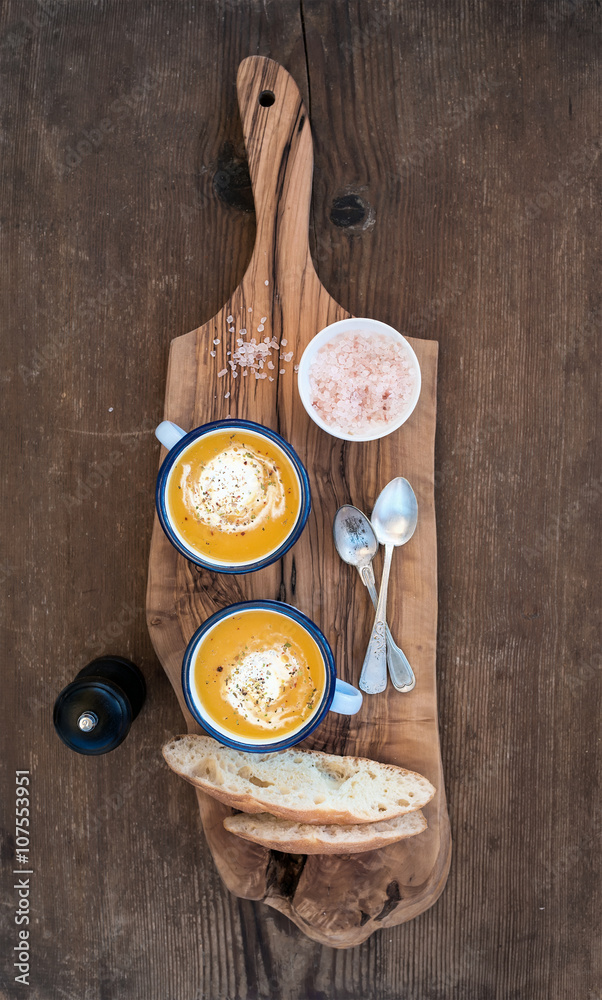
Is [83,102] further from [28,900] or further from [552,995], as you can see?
[552,995]

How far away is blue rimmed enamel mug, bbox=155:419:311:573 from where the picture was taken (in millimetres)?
1160

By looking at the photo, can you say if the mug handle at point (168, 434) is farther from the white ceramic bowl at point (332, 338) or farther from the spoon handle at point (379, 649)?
the spoon handle at point (379, 649)

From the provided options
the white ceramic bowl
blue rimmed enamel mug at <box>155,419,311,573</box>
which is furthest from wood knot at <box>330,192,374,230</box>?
blue rimmed enamel mug at <box>155,419,311,573</box>

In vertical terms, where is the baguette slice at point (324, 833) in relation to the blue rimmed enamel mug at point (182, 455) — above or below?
below

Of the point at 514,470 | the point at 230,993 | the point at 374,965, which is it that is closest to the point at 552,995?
the point at 374,965

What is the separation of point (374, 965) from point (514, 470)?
124cm

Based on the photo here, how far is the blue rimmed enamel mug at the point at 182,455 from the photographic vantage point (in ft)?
3.81

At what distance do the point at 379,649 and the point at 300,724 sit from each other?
0.22 meters

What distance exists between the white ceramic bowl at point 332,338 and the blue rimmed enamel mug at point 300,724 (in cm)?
36

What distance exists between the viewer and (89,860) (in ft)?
4.92

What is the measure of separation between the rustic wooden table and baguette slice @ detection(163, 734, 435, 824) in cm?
21

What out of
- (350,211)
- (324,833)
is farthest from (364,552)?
A: (350,211)

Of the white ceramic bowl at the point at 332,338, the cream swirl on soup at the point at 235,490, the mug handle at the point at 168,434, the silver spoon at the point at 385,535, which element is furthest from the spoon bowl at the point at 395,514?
the mug handle at the point at 168,434

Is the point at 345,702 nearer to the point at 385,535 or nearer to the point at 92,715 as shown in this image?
the point at 385,535
